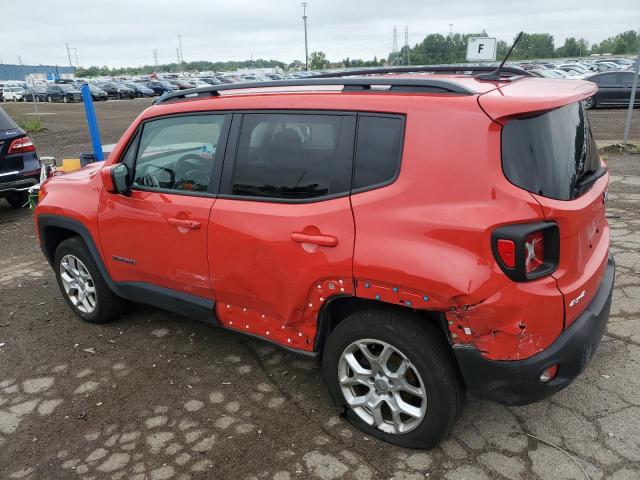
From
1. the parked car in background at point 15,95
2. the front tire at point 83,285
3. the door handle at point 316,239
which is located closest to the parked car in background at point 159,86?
the parked car in background at point 15,95

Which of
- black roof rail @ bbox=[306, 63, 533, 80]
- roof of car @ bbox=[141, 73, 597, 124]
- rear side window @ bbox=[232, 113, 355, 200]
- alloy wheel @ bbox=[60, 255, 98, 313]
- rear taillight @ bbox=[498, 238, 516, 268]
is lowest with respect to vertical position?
alloy wheel @ bbox=[60, 255, 98, 313]

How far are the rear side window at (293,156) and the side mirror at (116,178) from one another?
901mm

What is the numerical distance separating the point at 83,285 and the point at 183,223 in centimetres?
155

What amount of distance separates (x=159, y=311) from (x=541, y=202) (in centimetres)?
327

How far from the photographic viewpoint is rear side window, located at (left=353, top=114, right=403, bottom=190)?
241 centimetres

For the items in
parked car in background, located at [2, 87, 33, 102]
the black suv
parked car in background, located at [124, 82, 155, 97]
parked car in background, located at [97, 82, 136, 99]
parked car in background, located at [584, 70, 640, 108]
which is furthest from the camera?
parked car in background, located at [2, 87, 33, 102]

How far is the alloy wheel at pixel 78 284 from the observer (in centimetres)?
412

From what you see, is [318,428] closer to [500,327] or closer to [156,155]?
[500,327]

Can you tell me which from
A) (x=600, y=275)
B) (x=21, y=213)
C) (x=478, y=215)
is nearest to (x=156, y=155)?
(x=478, y=215)

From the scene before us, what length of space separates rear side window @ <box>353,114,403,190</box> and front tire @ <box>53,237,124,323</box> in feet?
8.10

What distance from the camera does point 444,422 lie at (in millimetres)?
2479

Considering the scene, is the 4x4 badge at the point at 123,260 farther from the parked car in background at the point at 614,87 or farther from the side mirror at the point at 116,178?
the parked car in background at the point at 614,87

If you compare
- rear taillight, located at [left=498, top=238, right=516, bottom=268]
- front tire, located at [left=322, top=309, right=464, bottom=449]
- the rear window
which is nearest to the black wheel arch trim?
front tire, located at [left=322, top=309, right=464, bottom=449]

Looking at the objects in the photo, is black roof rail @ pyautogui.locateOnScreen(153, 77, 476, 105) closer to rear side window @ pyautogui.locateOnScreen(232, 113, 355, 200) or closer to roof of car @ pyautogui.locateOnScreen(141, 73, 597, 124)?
roof of car @ pyautogui.locateOnScreen(141, 73, 597, 124)
